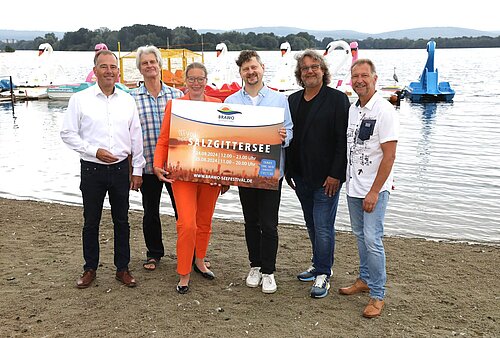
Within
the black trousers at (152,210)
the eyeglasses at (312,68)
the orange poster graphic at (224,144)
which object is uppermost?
the eyeglasses at (312,68)

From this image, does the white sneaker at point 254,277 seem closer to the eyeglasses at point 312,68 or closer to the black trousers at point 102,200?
the black trousers at point 102,200

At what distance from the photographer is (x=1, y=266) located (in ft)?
17.4

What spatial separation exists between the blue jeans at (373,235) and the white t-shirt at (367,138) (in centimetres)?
11

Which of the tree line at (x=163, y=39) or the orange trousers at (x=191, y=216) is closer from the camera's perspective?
the orange trousers at (x=191, y=216)

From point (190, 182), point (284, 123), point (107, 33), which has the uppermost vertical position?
point (107, 33)

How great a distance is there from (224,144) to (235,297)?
52.7 inches

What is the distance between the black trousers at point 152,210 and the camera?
4.98 meters

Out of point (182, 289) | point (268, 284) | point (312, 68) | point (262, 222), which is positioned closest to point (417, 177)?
point (268, 284)

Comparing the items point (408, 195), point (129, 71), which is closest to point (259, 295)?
point (408, 195)

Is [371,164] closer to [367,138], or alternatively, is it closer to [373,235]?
[367,138]

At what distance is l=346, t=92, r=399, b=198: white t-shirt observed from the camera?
3883mm

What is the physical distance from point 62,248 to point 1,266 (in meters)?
0.74

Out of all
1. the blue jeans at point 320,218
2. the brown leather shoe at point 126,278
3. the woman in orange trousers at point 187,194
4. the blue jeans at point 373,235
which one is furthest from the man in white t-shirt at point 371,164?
the brown leather shoe at point 126,278

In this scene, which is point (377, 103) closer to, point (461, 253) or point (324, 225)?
point (324, 225)
